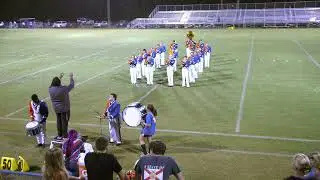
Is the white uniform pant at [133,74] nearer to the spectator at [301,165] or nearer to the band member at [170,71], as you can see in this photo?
the band member at [170,71]

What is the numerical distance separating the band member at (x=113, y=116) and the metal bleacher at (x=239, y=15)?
48.0m

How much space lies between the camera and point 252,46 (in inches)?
1362

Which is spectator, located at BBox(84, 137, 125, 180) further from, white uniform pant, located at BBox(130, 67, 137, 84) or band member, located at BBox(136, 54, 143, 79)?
band member, located at BBox(136, 54, 143, 79)

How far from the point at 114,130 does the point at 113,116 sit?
1.52 feet

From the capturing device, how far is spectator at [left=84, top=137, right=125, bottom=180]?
19.0 feet

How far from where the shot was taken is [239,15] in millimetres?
59531

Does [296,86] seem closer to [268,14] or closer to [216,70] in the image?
[216,70]

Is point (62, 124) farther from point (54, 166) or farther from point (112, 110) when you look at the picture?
point (54, 166)

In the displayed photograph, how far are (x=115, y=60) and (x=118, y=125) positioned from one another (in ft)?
57.2

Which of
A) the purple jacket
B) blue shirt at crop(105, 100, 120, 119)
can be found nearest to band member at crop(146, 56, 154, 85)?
blue shirt at crop(105, 100, 120, 119)

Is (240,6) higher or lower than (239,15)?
higher

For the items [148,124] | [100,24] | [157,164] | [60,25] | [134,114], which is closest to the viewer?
[157,164]

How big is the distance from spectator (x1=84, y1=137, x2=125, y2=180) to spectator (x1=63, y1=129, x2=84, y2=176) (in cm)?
185

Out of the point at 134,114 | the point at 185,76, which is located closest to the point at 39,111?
the point at 134,114
